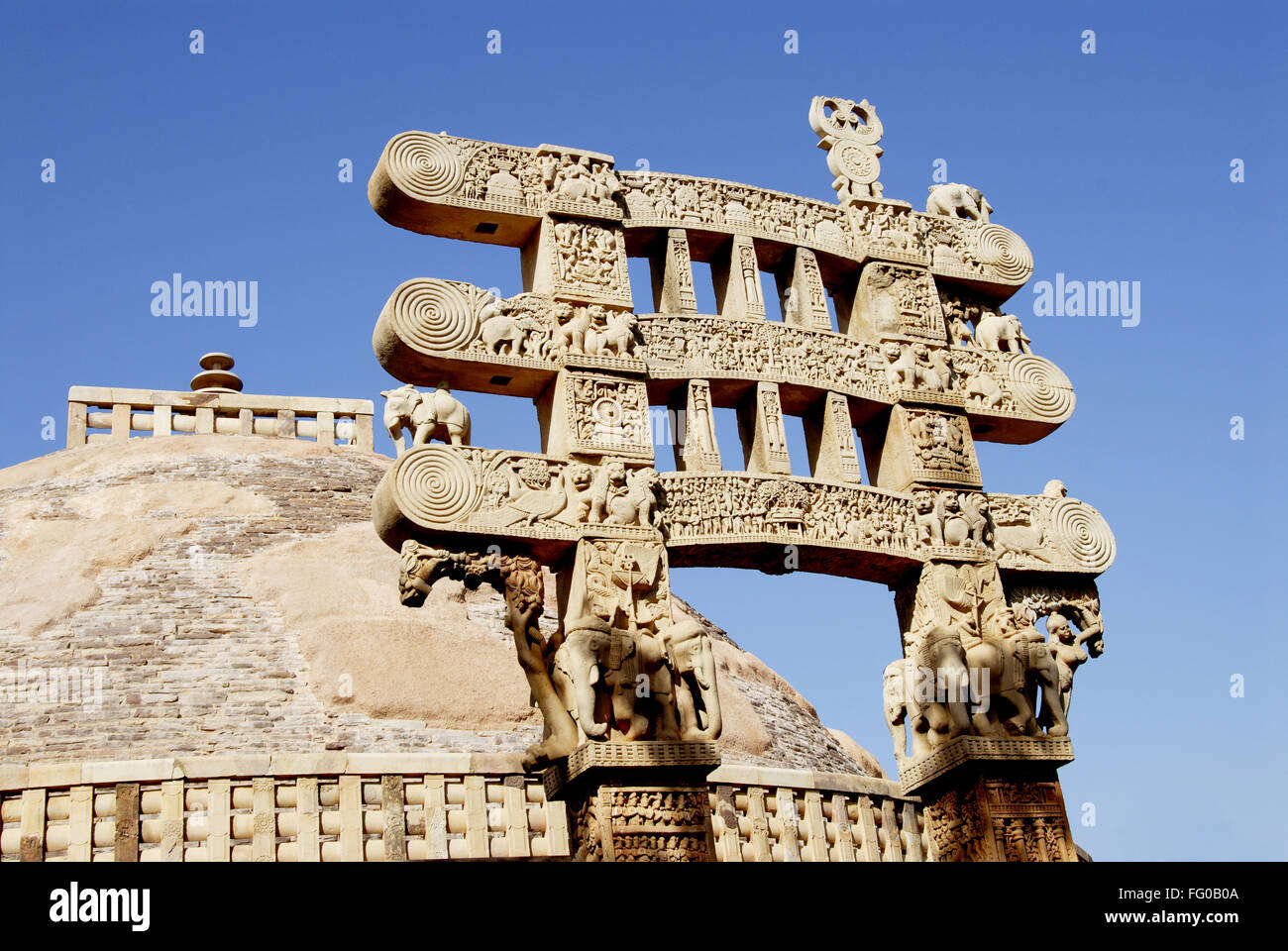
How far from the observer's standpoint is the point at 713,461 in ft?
33.4

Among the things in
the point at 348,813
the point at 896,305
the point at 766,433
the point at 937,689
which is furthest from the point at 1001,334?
the point at 348,813

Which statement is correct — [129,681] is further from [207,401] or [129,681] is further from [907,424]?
[907,424]

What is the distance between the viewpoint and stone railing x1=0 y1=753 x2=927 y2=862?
12852 mm

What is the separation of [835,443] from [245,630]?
13.4 m

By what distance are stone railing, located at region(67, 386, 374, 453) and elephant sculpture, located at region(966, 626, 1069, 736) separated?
66.0 feet

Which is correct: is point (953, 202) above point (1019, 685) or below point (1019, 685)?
above

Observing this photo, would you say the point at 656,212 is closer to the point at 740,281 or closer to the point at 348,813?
the point at 740,281

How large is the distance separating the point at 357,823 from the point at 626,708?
16.4 feet

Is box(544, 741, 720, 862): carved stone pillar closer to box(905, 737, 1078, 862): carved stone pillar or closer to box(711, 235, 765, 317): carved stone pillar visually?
box(905, 737, 1078, 862): carved stone pillar

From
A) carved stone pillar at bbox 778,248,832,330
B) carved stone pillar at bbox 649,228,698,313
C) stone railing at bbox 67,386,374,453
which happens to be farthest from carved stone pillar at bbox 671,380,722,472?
stone railing at bbox 67,386,374,453

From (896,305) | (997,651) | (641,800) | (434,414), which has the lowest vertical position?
(641,800)

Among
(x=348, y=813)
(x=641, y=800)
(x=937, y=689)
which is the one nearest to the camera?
(x=641, y=800)

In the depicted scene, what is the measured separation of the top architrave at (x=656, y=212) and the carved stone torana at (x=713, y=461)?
0.07ft

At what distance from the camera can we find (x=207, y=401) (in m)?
28.5
